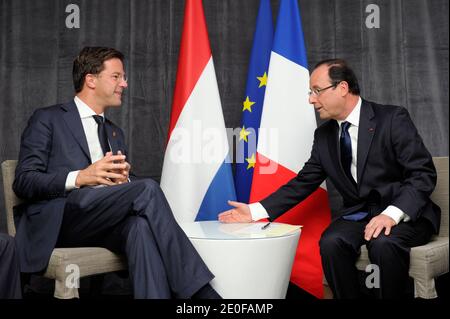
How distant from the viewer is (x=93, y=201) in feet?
6.40

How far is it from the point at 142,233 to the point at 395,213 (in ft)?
3.28

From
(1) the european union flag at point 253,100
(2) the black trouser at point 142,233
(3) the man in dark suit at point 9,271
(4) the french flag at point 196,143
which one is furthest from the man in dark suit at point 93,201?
(1) the european union flag at point 253,100

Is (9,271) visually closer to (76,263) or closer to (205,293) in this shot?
(76,263)

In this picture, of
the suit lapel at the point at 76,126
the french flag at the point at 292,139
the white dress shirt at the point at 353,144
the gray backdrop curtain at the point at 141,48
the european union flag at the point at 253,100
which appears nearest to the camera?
the suit lapel at the point at 76,126

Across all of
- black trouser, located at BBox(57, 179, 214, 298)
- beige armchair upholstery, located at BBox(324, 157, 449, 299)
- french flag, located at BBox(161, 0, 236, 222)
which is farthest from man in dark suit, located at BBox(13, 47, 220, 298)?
beige armchair upholstery, located at BBox(324, 157, 449, 299)

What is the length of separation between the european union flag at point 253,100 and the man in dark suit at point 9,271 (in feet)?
4.82

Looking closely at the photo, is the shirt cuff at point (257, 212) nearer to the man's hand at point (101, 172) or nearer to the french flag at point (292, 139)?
the french flag at point (292, 139)

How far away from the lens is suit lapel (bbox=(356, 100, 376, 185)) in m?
2.26

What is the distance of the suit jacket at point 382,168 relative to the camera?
83.0 inches

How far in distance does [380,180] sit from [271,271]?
652 mm

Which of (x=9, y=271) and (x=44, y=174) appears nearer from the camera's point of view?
A: (x=9, y=271)

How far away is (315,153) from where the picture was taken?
248cm

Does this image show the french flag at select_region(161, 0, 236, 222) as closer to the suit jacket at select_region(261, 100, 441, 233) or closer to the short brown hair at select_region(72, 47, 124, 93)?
the suit jacket at select_region(261, 100, 441, 233)

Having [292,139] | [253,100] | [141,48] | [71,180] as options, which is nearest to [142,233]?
[71,180]
